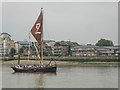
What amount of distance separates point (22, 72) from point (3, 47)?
70.0m

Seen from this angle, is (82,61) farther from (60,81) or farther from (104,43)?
(60,81)

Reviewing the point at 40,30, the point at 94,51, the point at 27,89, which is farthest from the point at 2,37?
the point at 27,89

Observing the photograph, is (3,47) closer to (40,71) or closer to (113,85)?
(40,71)

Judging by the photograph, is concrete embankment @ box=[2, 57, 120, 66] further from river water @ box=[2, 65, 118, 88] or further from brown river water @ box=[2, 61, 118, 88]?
river water @ box=[2, 65, 118, 88]

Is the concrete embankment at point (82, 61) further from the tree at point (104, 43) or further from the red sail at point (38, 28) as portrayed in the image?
the tree at point (104, 43)

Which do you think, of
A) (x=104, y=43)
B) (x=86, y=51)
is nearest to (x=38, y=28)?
(x=86, y=51)

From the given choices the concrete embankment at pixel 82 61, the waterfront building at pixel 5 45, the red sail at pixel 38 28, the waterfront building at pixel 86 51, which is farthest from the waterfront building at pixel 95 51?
the red sail at pixel 38 28

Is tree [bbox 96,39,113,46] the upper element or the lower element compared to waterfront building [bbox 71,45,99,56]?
Result: upper

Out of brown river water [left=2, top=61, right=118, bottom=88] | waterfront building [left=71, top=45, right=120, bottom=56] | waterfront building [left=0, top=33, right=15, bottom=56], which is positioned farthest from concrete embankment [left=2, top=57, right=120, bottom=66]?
brown river water [left=2, top=61, right=118, bottom=88]

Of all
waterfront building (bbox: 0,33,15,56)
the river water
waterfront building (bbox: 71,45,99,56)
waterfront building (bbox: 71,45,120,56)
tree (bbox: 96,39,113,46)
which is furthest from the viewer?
tree (bbox: 96,39,113,46)

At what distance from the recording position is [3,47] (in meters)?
115

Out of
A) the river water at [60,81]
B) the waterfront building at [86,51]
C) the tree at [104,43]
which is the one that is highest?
the tree at [104,43]

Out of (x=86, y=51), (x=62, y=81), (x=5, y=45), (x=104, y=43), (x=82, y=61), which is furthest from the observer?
(x=104, y=43)

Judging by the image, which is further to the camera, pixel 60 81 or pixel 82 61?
pixel 82 61
